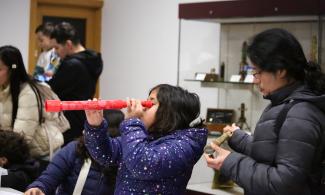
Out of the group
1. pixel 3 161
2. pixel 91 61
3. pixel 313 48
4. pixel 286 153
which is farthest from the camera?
pixel 91 61

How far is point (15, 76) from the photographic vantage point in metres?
3.32

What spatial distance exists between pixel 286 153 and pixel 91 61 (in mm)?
2816

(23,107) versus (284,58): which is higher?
(284,58)

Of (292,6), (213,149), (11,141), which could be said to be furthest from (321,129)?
(292,6)

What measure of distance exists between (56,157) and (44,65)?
2.57 meters

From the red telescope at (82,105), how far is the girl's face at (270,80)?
428 millimetres

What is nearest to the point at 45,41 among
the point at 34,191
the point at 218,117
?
the point at 218,117

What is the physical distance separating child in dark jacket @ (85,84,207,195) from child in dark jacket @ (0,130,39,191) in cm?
87

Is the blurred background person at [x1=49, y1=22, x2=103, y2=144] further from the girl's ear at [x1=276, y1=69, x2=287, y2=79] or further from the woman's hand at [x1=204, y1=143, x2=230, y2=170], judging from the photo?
the girl's ear at [x1=276, y1=69, x2=287, y2=79]

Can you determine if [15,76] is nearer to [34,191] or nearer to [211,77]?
[34,191]

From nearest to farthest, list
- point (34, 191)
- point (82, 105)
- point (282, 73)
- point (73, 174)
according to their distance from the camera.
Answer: point (282, 73)
point (82, 105)
point (34, 191)
point (73, 174)

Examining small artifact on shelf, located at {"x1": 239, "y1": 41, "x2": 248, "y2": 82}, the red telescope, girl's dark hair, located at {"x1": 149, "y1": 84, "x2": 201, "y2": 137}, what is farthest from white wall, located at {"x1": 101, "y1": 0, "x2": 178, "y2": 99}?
the red telescope

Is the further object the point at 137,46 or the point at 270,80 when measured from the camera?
the point at 137,46

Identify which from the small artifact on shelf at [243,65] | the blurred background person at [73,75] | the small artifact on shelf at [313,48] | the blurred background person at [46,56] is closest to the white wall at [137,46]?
the blurred background person at [46,56]
